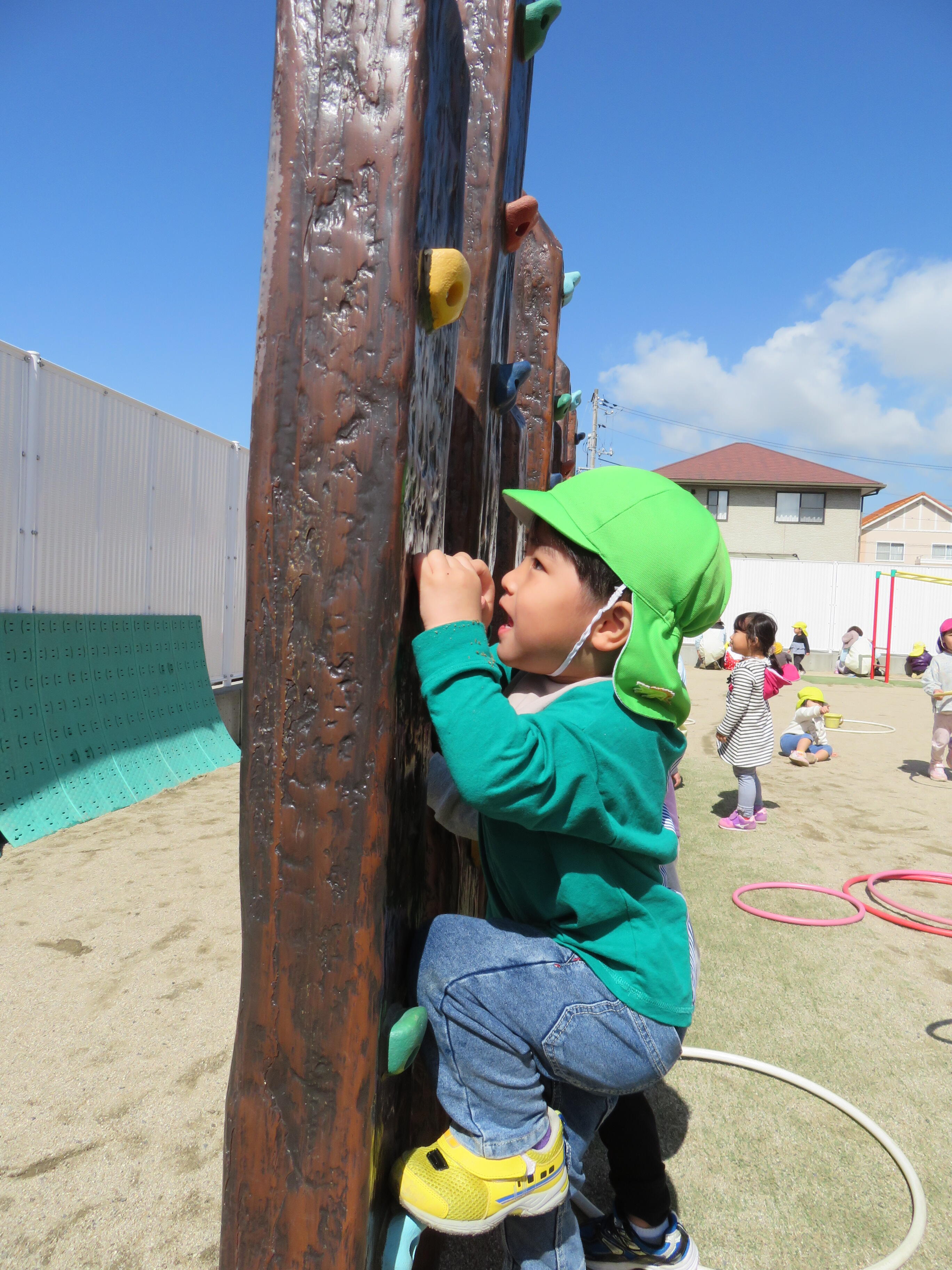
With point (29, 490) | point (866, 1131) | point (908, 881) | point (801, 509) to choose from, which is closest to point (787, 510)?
point (801, 509)

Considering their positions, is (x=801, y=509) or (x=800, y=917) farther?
(x=801, y=509)

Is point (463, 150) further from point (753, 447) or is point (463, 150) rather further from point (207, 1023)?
point (753, 447)

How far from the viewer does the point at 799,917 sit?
422 cm

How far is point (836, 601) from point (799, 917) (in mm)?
22507

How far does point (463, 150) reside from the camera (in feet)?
4.87

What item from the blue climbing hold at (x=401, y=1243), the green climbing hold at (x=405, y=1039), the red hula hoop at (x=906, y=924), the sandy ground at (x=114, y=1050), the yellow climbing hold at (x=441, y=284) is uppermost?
the yellow climbing hold at (x=441, y=284)

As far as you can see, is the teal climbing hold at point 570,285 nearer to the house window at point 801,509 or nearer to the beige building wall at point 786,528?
the beige building wall at point 786,528

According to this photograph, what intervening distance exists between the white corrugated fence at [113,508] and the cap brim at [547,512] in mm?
3326

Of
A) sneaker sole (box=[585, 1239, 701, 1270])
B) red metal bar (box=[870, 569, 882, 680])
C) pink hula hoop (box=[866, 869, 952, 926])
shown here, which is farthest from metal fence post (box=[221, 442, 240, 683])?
red metal bar (box=[870, 569, 882, 680])

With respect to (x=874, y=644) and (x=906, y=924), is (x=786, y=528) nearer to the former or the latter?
(x=874, y=644)

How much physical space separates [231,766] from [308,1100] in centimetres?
683

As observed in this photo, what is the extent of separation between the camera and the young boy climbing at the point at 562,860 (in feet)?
4.41

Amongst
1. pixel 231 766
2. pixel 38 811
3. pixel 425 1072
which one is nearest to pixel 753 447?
pixel 231 766

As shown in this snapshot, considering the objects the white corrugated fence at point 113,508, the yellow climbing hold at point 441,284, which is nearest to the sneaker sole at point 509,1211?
the yellow climbing hold at point 441,284
